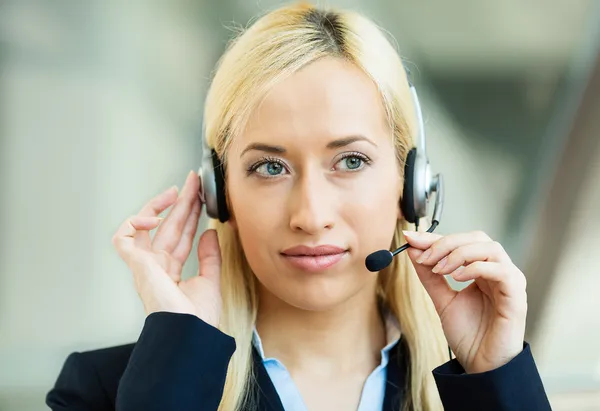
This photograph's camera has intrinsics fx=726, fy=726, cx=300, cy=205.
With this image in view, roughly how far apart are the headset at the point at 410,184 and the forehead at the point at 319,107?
0.10m

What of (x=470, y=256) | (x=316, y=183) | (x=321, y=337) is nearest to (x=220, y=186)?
(x=316, y=183)

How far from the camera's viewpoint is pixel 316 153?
4.22 ft

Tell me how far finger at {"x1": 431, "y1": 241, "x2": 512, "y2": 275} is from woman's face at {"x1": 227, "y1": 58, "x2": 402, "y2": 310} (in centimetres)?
13

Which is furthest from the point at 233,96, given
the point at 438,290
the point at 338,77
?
the point at 438,290

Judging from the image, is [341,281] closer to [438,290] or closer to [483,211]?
[438,290]

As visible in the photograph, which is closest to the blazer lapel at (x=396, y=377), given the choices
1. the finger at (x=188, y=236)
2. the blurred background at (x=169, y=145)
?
the finger at (x=188, y=236)

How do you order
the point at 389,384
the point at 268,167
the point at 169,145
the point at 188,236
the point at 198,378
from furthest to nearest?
the point at 169,145 → the point at 188,236 → the point at 389,384 → the point at 268,167 → the point at 198,378

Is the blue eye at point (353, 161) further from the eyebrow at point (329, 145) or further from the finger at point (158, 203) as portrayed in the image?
the finger at point (158, 203)

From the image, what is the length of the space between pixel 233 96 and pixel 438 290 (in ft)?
1.74

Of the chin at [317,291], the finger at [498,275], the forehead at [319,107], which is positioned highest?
the forehead at [319,107]

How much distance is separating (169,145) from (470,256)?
201cm

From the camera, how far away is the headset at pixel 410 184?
137cm

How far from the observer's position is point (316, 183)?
127 centimetres

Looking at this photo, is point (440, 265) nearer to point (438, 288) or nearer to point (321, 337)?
point (438, 288)
